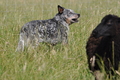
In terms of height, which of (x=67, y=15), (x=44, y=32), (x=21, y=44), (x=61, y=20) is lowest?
(x=21, y=44)

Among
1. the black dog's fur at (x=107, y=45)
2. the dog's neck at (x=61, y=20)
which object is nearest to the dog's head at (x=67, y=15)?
the dog's neck at (x=61, y=20)

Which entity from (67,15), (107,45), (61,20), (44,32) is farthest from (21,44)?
(107,45)

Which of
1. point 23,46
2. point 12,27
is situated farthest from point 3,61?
point 12,27

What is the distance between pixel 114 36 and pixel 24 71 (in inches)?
49.3

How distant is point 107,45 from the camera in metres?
3.41

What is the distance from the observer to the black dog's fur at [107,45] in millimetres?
3289

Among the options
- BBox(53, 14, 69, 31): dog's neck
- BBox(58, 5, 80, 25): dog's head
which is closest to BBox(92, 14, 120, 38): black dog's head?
BBox(53, 14, 69, 31): dog's neck

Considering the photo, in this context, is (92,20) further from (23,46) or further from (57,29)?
(23,46)

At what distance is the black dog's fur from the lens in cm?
329

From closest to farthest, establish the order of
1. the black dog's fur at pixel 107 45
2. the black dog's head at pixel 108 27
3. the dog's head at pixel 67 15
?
the black dog's fur at pixel 107 45, the black dog's head at pixel 108 27, the dog's head at pixel 67 15

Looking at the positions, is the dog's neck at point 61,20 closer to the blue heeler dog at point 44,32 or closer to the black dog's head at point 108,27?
the blue heeler dog at point 44,32

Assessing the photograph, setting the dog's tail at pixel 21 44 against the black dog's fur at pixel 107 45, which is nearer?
the black dog's fur at pixel 107 45

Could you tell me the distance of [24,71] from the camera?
333 cm

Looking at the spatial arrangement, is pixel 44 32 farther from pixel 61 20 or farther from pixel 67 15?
pixel 67 15
